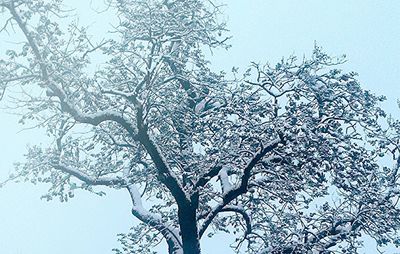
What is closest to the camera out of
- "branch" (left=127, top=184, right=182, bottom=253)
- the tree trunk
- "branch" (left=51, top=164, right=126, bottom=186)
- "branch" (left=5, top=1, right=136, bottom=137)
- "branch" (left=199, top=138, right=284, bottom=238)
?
"branch" (left=199, top=138, right=284, bottom=238)

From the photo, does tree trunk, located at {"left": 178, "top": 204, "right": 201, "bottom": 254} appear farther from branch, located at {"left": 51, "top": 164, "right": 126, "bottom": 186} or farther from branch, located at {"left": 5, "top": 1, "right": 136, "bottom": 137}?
branch, located at {"left": 51, "top": 164, "right": 126, "bottom": 186}

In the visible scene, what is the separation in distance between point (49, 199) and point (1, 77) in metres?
3.60

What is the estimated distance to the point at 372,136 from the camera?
1007cm

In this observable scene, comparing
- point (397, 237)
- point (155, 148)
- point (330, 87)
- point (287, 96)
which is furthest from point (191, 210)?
point (397, 237)

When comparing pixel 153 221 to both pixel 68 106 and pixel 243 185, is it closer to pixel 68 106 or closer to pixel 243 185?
pixel 243 185

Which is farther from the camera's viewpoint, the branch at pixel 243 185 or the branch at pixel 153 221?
the branch at pixel 153 221

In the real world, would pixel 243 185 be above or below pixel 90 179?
below

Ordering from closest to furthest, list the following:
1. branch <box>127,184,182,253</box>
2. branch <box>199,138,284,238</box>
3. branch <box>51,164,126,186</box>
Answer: branch <box>199,138,284,238</box> < branch <box>127,184,182,253</box> < branch <box>51,164,126,186</box>

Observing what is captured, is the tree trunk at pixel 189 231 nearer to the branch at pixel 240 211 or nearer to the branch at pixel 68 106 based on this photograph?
the branch at pixel 240 211

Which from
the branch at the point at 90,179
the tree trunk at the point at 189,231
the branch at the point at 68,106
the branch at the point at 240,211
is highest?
the branch at the point at 90,179

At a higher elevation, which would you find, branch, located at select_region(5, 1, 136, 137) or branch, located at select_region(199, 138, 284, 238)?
branch, located at select_region(5, 1, 136, 137)

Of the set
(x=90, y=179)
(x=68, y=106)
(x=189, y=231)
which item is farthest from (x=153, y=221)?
(x=68, y=106)

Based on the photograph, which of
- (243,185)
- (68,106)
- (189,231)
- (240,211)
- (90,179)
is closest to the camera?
(68,106)

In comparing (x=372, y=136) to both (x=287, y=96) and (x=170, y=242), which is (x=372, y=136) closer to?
(x=287, y=96)
